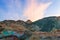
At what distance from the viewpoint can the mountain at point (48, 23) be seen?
6.46 m

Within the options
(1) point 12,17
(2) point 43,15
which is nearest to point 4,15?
(1) point 12,17

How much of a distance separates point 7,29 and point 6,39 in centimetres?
33

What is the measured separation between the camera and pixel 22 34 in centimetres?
641

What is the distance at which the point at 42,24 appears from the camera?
648cm

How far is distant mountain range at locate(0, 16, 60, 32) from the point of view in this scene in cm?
646

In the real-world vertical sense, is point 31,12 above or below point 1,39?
above

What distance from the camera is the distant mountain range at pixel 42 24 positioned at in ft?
21.2

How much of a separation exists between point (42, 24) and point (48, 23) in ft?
0.66

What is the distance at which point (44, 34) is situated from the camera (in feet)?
21.0

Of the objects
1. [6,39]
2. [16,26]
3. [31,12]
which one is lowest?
[6,39]

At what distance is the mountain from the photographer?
6457 mm

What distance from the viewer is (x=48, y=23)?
6469 mm

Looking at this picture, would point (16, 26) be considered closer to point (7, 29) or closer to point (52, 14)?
point (7, 29)

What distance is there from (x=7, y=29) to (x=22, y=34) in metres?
0.52
